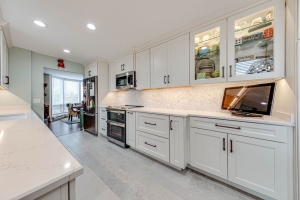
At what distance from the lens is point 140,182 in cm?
166

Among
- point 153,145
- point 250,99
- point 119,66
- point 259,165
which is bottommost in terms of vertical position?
point 153,145

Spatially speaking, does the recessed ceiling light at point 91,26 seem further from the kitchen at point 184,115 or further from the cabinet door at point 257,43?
the cabinet door at point 257,43

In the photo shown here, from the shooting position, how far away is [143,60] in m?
2.71

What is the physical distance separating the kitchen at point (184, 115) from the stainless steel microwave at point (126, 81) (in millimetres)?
51

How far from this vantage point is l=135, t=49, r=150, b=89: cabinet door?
263 cm

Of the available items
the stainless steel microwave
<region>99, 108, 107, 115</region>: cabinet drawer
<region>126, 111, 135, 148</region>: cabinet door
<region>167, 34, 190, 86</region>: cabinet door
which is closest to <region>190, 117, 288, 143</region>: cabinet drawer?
<region>167, 34, 190, 86</region>: cabinet door

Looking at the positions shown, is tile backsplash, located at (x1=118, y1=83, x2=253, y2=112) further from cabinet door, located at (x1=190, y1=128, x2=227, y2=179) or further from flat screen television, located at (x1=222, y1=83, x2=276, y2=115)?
cabinet door, located at (x1=190, y1=128, x2=227, y2=179)

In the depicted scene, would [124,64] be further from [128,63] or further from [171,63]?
[171,63]

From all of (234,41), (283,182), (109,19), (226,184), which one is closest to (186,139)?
(226,184)

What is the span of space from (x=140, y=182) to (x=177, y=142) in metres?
0.79

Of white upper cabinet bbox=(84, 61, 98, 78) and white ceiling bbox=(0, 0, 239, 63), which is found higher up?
white ceiling bbox=(0, 0, 239, 63)

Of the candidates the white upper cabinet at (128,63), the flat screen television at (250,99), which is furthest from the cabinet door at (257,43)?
the white upper cabinet at (128,63)

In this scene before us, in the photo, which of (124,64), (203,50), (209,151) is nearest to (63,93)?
(124,64)

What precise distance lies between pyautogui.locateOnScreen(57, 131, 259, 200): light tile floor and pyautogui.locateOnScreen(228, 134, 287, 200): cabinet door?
0.23m
